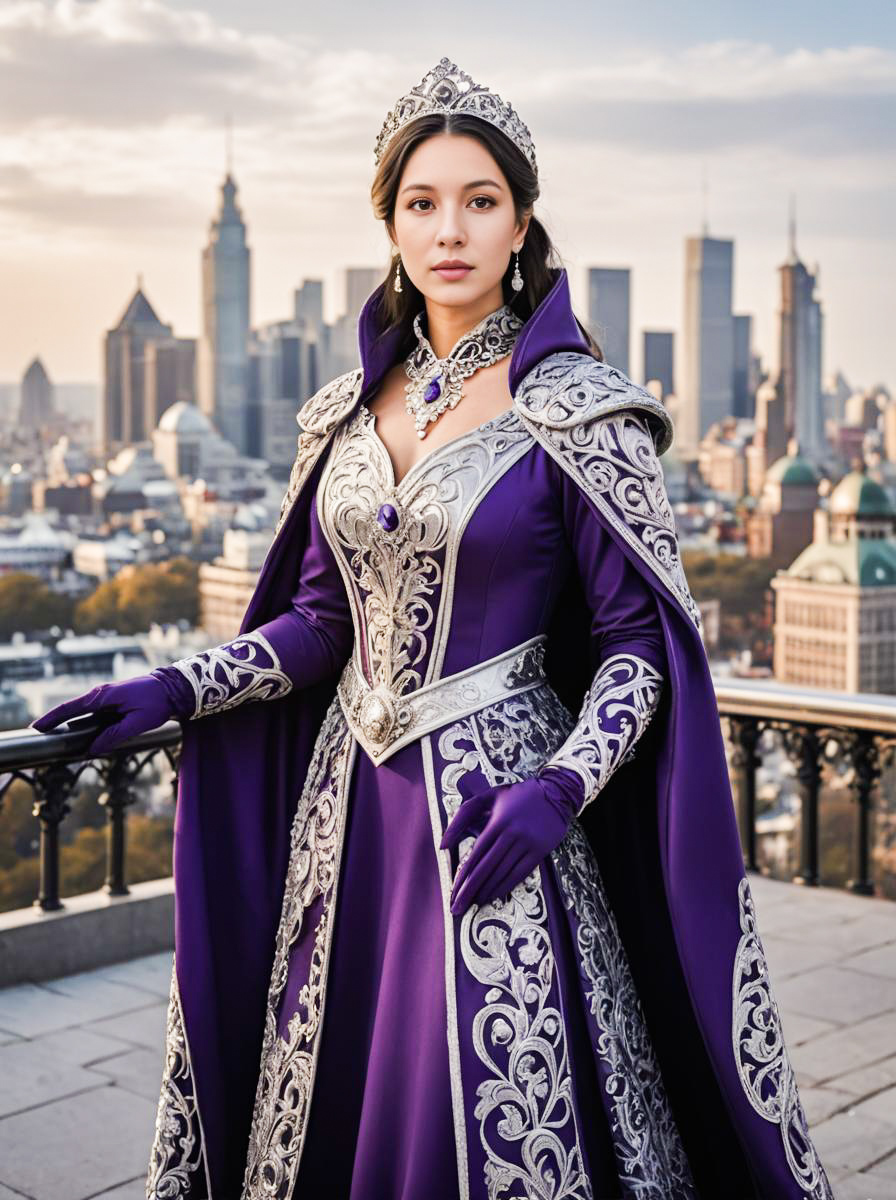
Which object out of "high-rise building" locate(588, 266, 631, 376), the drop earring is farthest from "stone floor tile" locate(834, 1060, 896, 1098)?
"high-rise building" locate(588, 266, 631, 376)

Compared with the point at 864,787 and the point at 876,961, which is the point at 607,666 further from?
the point at 864,787

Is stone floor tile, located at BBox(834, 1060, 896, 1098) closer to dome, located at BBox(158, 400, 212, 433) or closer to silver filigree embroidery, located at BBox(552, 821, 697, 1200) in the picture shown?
silver filigree embroidery, located at BBox(552, 821, 697, 1200)

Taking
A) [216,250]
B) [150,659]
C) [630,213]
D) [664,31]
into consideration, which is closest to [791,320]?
[630,213]

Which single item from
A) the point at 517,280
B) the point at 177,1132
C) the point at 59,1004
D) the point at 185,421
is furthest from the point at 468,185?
the point at 185,421

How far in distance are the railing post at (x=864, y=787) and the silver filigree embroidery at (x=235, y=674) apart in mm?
2232

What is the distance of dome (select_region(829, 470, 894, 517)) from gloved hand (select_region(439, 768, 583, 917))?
120 feet

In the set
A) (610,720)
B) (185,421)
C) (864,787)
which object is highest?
(185,421)

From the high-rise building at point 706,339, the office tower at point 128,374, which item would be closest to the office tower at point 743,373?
the high-rise building at point 706,339

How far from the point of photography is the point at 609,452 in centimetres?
179

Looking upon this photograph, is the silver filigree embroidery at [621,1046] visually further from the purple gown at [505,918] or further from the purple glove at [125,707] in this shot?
the purple glove at [125,707]

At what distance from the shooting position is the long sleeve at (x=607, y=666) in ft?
5.53

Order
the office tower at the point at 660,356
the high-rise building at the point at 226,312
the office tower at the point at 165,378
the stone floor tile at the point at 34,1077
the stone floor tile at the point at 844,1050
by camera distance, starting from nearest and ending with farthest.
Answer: the stone floor tile at the point at 34,1077 < the stone floor tile at the point at 844,1050 < the office tower at the point at 660,356 < the office tower at the point at 165,378 < the high-rise building at the point at 226,312

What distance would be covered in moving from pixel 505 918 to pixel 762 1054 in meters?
0.35

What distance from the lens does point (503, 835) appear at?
1611mm
